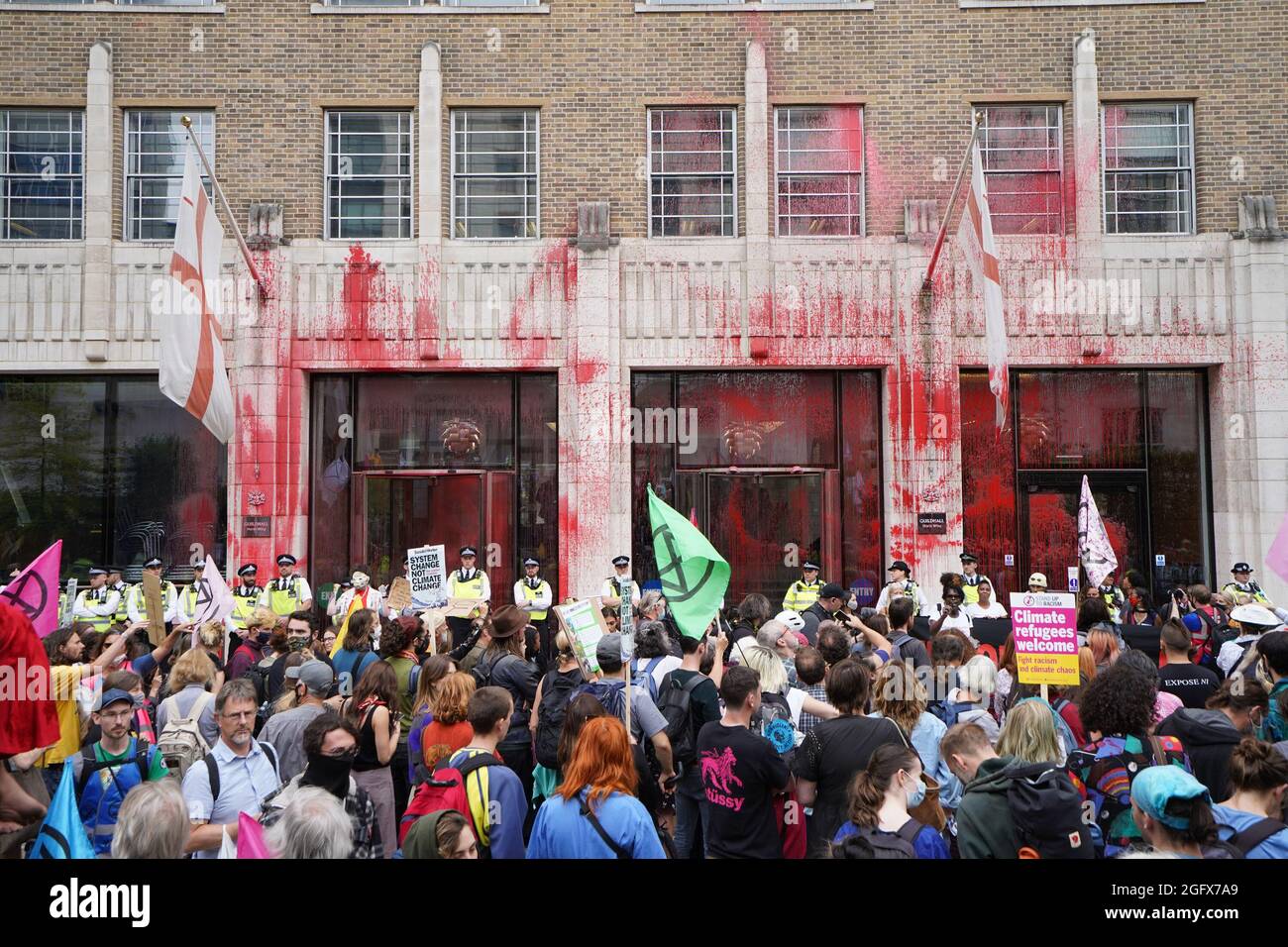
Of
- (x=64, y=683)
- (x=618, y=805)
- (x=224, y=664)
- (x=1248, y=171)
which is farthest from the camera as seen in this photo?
(x=1248, y=171)

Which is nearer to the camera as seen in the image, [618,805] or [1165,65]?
[618,805]

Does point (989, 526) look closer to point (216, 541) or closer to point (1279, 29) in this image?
point (1279, 29)

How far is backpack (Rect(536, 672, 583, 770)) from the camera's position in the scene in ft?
20.6

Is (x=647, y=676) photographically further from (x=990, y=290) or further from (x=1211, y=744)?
(x=990, y=290)

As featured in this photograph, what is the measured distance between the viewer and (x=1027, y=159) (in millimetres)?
16875

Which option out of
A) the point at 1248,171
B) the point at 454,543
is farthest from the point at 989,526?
the point at 454,543

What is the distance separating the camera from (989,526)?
16828 mm

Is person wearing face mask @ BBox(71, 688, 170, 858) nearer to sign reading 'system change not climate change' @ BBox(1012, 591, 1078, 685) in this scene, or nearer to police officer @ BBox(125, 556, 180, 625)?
sign reading 'system change not climate change' @ BBox(1012, 591, 1078, 685)

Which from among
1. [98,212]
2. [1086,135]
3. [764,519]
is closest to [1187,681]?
[764,519]

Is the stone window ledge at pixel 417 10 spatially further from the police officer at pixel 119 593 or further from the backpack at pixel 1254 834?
the backpack at pixel 1254 834

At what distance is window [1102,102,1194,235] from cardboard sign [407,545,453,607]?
1249 cm

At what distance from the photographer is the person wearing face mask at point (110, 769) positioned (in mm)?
5035

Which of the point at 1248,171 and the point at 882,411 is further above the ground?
the point at 1248,171

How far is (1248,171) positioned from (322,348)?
15832 millimetres
